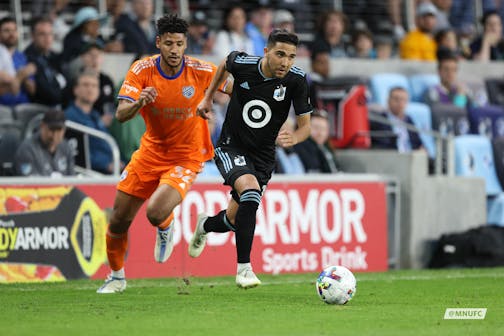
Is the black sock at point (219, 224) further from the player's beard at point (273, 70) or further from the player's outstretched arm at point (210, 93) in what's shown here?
the player's beard at point (273, 70)

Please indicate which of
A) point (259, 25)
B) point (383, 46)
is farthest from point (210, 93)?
point (383, 46)

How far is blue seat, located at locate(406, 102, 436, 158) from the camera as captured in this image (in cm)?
1933

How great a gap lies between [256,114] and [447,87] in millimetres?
10121

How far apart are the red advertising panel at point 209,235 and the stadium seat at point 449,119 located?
344cm

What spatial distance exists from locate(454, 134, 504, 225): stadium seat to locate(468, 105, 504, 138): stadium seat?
1141mm

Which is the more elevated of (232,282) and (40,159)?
(40,159)

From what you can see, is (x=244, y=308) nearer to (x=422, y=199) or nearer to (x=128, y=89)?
(x=128, y=89)

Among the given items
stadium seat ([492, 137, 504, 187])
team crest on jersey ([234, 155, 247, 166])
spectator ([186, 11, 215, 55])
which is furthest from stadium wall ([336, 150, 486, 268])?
team crest on jersey ([234, 155, 247, 166])

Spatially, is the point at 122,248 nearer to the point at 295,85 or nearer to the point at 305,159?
the point at 295,85

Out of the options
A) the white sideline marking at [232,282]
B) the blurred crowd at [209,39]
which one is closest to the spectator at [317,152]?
the blurred crowd at [209,39]

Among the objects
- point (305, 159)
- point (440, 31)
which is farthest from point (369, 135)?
point (440, 31)

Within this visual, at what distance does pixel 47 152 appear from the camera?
14.6 m

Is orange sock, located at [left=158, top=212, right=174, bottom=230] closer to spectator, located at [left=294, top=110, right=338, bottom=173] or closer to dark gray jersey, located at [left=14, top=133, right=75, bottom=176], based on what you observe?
dark gray jersey, located at [left=14, top=133, right=75, bottom=176]

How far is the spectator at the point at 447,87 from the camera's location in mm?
20172
